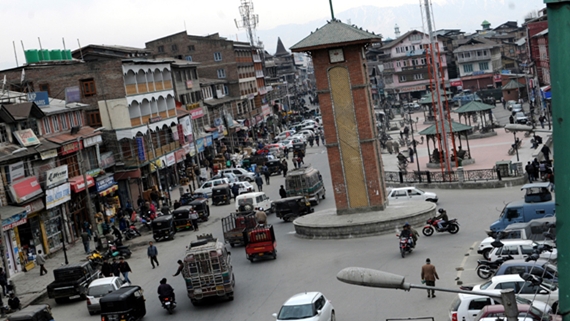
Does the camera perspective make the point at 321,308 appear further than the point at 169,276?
No

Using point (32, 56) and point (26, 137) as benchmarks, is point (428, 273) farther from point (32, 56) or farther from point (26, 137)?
point (32, 56)

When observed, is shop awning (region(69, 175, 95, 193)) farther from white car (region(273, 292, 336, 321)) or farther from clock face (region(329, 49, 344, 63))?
white car (region(273, 292, 336, 321))

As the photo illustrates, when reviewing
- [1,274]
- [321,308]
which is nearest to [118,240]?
[1,274]

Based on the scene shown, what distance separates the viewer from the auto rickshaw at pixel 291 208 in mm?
44406

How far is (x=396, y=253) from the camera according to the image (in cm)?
3212

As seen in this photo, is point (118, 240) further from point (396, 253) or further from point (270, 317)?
point (270, 317)

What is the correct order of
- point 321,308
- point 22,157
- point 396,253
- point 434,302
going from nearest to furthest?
point 321,308 < point 434,302 < point 396,253 < point 22,157

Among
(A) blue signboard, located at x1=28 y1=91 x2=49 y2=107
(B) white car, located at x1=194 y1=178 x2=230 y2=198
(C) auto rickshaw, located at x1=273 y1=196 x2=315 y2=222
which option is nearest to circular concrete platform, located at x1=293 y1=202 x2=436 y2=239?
(C) auto rickshaw, located at x1=273 y1=196 x2=315 y2=222

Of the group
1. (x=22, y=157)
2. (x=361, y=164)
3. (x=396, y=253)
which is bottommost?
(x=396, y=253)

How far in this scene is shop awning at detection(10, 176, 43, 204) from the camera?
39.9 m

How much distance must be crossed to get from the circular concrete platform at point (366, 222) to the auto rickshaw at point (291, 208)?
14.6 feet

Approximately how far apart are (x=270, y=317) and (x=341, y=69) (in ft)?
55.8

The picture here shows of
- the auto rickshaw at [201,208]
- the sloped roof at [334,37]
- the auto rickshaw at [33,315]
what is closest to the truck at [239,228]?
the sloped roof at [334,37]

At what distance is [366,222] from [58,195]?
60.5 ft
